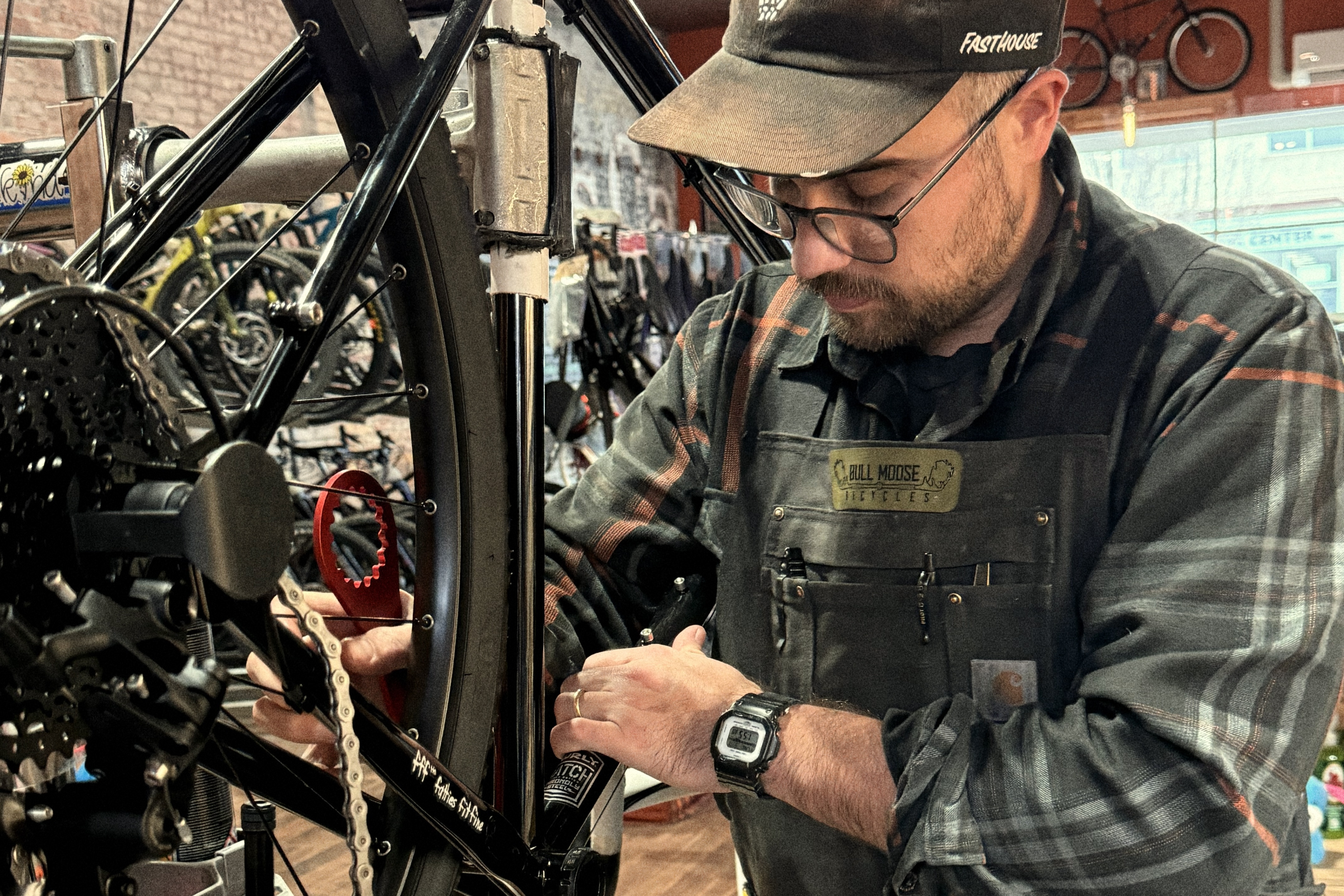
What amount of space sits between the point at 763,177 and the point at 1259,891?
772 mm

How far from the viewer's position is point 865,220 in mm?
1049

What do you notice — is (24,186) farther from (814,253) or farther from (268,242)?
(814,253)

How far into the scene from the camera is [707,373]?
130cm

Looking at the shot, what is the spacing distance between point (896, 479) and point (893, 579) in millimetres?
87

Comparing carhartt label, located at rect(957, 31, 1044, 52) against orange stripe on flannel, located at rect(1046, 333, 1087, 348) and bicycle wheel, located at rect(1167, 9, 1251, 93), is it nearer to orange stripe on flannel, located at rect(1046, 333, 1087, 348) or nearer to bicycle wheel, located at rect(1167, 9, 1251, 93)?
orange stripe on flannel, located at rect(1046, 333, 1087, 348)

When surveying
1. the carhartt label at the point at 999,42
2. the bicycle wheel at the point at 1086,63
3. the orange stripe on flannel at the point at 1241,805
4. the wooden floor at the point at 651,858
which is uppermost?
the bicycle wheel at the point at 1086,63

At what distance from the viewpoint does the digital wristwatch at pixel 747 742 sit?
96 cm

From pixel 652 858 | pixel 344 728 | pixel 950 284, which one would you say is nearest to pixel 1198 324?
pixel 950 284

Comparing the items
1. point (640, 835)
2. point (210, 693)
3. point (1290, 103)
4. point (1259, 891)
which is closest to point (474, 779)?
point (210, 693)

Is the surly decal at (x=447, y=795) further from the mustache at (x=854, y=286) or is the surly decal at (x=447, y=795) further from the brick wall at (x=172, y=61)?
the brick wall at (x=172, y=61)

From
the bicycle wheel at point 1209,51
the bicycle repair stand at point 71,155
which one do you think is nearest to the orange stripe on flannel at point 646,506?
the bicycle repair stand at point 71,155

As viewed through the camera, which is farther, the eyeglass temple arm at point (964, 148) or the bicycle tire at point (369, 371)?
the bicycle tire at point (369, 371)

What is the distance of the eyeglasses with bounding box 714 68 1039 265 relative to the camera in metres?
1.04

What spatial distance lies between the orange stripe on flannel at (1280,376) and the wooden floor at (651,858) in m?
2.67
